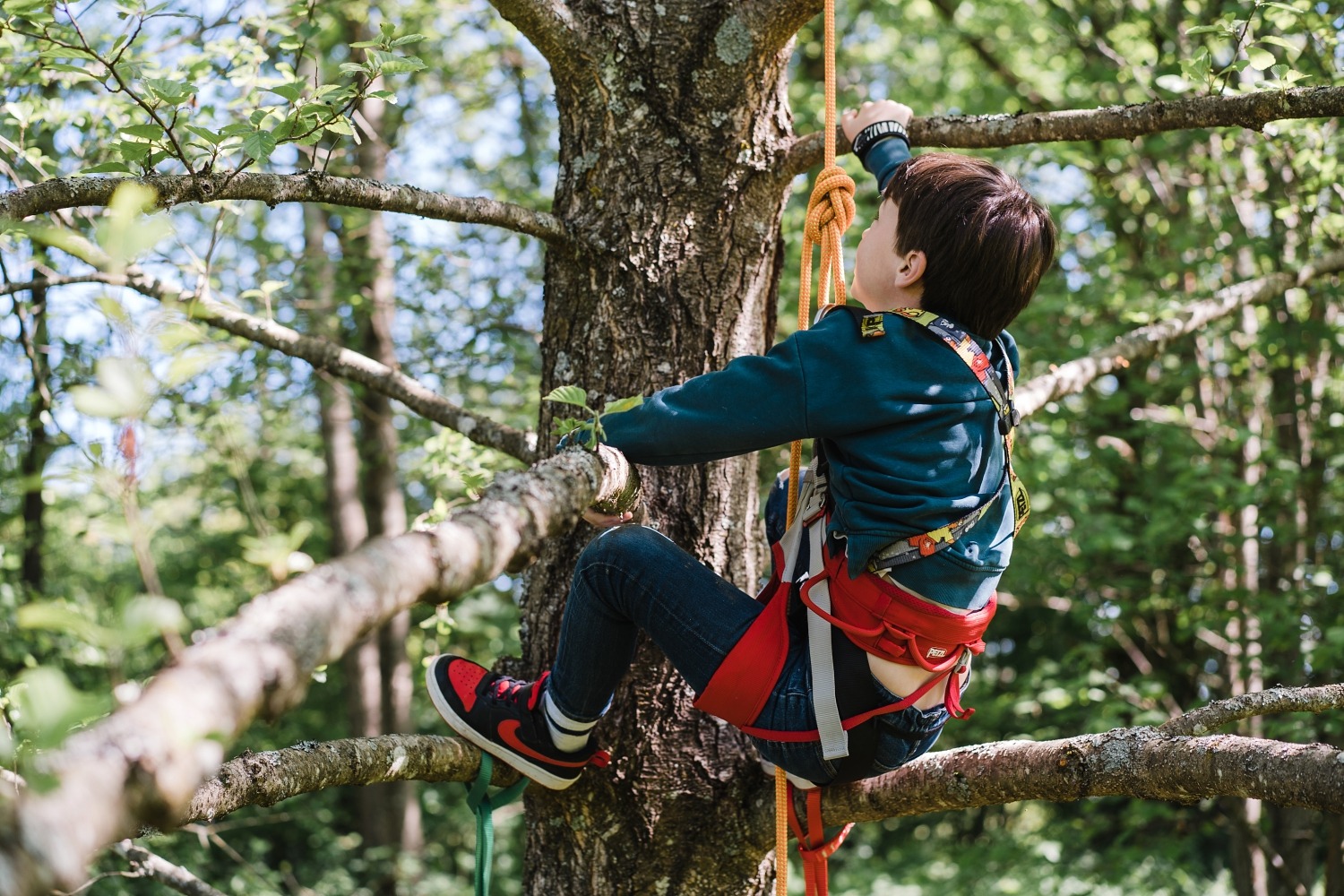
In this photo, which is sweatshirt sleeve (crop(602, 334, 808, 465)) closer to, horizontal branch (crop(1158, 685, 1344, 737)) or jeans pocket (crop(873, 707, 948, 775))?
jeans pocket (crop(873, 707, 948, 775))

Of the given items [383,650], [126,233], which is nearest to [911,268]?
[126,233]

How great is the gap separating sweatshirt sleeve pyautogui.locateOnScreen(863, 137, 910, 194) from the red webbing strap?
4.17 feet

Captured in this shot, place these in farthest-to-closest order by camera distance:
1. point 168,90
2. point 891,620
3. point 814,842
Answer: point 814,842
point 891,620
point 168,90

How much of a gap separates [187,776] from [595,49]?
1.82 m

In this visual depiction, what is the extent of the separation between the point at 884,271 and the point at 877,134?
455 mm

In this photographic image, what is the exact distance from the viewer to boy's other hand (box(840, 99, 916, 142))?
91.3 inches

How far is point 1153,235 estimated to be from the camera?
5902 millimetres

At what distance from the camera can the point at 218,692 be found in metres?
0.83

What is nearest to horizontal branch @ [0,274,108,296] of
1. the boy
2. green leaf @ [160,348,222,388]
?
the boy

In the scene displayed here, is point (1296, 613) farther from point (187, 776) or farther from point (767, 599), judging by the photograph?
point (187, 776)

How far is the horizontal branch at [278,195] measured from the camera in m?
1.69

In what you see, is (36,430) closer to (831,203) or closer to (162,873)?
(162,873)

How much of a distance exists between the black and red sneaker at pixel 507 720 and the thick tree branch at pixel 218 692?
98 cm

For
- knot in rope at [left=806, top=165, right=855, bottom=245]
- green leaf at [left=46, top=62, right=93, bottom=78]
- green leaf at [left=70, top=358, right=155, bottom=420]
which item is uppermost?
green leaf at [left=46, top=62, right=93, bottom=78]
